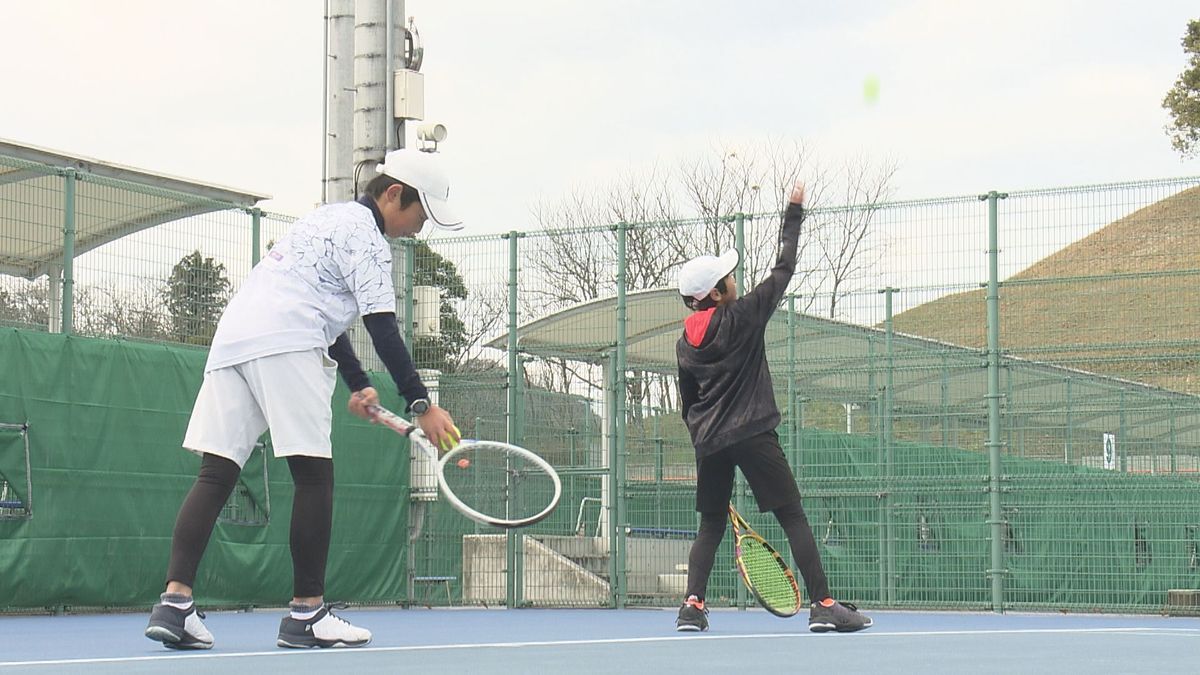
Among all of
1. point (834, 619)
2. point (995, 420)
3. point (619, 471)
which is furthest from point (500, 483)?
point (834, 619)

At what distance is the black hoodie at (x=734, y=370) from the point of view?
8.38 m

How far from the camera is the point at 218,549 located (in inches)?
473

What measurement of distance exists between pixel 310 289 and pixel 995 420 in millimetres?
6517

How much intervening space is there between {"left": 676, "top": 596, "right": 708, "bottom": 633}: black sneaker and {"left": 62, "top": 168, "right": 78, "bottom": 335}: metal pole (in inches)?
191

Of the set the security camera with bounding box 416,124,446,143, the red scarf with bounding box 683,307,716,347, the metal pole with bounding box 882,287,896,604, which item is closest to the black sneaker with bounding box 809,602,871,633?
the red scarf with bounding box 683,307,716,347

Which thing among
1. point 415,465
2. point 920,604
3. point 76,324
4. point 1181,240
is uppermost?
point 1181,240

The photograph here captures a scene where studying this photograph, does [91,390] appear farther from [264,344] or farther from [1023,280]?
[1023,280]

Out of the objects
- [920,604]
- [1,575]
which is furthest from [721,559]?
[1,575]

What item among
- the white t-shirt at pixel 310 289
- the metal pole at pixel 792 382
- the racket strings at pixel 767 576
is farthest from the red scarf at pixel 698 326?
the metal pole at pixel 792 382

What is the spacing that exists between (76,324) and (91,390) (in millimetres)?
458

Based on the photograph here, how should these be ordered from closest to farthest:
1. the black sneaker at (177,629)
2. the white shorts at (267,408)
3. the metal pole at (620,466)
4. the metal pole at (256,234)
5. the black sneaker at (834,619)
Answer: the black sneaker at (177,629)
the white shorts at (267,408)
the black sneaker at (834,619)
the metal pole at (256,234)
the metal pole at (620,466)

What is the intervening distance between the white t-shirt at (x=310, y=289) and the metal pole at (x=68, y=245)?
4807mm

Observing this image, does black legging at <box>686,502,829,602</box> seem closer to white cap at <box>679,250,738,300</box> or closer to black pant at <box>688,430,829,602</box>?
black pant at <box>688,430,829,602</box>

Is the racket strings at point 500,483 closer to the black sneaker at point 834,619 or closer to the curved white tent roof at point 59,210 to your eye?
the curved white tent roof at point 59,210
